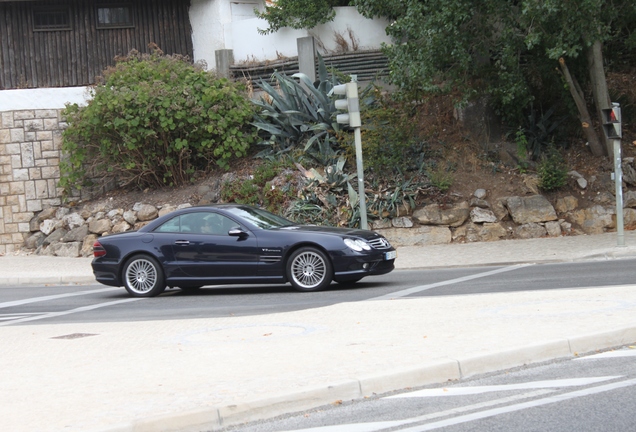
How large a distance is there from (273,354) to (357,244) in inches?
209

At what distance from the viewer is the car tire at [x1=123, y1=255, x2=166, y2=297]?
1412 cm

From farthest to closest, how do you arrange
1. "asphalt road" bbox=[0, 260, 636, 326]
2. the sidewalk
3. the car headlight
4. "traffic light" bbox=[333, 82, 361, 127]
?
1. "traffic light" bbox=[333, 82, 361, 127]
2. the car headlight
3. "asphalt road" bbox=[0, 260, 636, 326]
4. the sidewalk

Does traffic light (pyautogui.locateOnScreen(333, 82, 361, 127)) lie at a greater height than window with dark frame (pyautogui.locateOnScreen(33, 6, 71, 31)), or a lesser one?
lesser

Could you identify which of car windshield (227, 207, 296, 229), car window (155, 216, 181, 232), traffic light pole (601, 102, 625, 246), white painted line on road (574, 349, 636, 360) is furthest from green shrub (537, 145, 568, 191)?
white painted line on road (574, 349, 636, 360)

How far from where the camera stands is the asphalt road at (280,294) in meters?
12.2

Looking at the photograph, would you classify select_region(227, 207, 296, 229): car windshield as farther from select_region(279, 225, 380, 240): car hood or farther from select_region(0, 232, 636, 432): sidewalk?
select_region(0, 232, 636, 432): sidewalk

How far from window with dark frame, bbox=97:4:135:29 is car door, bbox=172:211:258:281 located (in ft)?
43.7

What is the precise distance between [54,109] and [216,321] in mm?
15100

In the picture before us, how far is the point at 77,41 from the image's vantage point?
25406mm

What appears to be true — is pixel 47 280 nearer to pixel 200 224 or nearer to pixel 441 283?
pixel 200 224

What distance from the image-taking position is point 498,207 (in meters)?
20.3

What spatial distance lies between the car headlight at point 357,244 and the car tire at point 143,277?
10.3 ft

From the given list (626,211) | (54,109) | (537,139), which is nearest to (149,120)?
(54,109)

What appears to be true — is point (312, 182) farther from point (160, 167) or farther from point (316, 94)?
point (160, 167)
